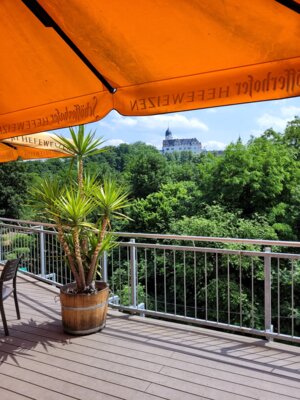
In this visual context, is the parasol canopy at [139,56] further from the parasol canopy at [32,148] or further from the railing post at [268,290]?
the railing post at [268,290]

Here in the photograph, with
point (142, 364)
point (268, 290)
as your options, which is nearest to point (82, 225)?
point (142, 364)

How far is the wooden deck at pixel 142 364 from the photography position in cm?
265

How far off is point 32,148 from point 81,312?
2.93m

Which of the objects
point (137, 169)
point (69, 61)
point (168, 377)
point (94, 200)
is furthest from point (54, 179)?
point (137, 169)

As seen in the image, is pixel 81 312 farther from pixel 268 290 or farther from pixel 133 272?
pixel 268 290

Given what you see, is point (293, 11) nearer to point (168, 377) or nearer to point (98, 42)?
point (98, 42)

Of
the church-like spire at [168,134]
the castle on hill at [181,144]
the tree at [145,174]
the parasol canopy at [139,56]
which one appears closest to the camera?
the parasol canopy at [139,56]

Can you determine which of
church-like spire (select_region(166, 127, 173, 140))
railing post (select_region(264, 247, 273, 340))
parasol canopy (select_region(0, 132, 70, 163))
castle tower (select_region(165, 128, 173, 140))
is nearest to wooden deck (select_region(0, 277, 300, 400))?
railing post (select_region(264, 247, 273, 340))

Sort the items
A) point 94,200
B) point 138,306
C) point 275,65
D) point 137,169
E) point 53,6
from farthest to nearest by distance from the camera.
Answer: point 137,169
point 138,306
point 94,200
point 53,6
point 275,65

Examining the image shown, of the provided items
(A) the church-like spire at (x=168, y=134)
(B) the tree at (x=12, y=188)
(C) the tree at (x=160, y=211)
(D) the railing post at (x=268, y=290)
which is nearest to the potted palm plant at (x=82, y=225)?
(D) the railing post at (x=268, y=290)

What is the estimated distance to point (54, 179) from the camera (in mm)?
4086

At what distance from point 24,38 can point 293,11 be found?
6.37 ft

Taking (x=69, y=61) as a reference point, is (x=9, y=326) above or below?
below

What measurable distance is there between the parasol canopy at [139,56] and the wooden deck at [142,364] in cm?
208
